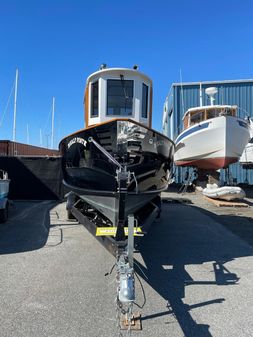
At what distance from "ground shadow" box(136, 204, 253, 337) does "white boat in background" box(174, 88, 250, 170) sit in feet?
17.3

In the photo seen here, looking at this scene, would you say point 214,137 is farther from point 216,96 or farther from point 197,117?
point 216,96

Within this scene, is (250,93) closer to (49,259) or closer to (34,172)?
(34,172)

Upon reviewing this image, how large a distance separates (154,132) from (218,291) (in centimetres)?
260

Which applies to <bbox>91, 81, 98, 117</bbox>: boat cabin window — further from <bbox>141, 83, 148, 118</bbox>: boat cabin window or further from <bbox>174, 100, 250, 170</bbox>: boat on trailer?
<bbox>174, 100, 250, 170</bbox>: boat on trailer

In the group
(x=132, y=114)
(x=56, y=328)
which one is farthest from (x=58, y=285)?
(x=132, y=114)

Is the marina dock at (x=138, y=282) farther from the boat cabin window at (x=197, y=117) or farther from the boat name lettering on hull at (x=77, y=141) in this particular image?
the boat cabin window at (x=197, y=117)

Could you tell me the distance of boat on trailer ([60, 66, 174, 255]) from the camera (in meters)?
4.91

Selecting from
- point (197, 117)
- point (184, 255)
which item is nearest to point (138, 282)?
point (184, 255)

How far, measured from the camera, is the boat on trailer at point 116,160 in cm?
491

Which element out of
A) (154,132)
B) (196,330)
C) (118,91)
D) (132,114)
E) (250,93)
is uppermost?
(250,93)

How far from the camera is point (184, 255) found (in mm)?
5734

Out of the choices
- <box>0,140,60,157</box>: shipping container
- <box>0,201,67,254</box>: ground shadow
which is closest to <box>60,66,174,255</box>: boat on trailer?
<box>0,201,67,254</box>: ground shadow

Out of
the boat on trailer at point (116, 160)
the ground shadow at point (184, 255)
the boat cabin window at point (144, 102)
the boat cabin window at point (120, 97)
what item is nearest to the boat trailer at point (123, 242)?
the boat on trailer at point (116, 160)

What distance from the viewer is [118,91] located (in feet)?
23.0
